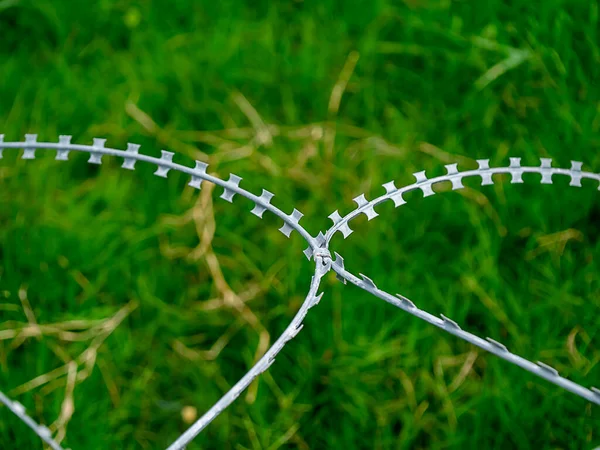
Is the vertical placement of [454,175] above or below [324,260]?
above

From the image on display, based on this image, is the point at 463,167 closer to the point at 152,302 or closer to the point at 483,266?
the point at 483,266

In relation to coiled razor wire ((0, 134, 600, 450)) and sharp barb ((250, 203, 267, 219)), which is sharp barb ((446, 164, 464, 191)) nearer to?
coiled razor wire ((0, 134, 600, 450))

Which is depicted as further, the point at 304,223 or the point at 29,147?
the point at 304,223

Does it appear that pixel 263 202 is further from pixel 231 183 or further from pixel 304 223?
pixel 304 223

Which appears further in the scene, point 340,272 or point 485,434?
point 485,434

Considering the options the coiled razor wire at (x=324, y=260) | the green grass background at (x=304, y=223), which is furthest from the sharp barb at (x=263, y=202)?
the green grass background at (x=304, y=223)

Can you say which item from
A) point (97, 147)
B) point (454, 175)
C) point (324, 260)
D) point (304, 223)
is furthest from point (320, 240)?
point (304, 223)

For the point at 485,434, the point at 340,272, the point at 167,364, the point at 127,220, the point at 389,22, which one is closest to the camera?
the point at 340,272

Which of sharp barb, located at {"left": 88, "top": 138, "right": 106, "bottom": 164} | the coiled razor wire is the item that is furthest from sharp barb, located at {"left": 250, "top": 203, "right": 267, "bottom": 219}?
sharp barb, located at {"left": 88, "top": 138, "right": 106, "bottom": 164}

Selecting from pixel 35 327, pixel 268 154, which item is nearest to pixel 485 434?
pixel 268 154
